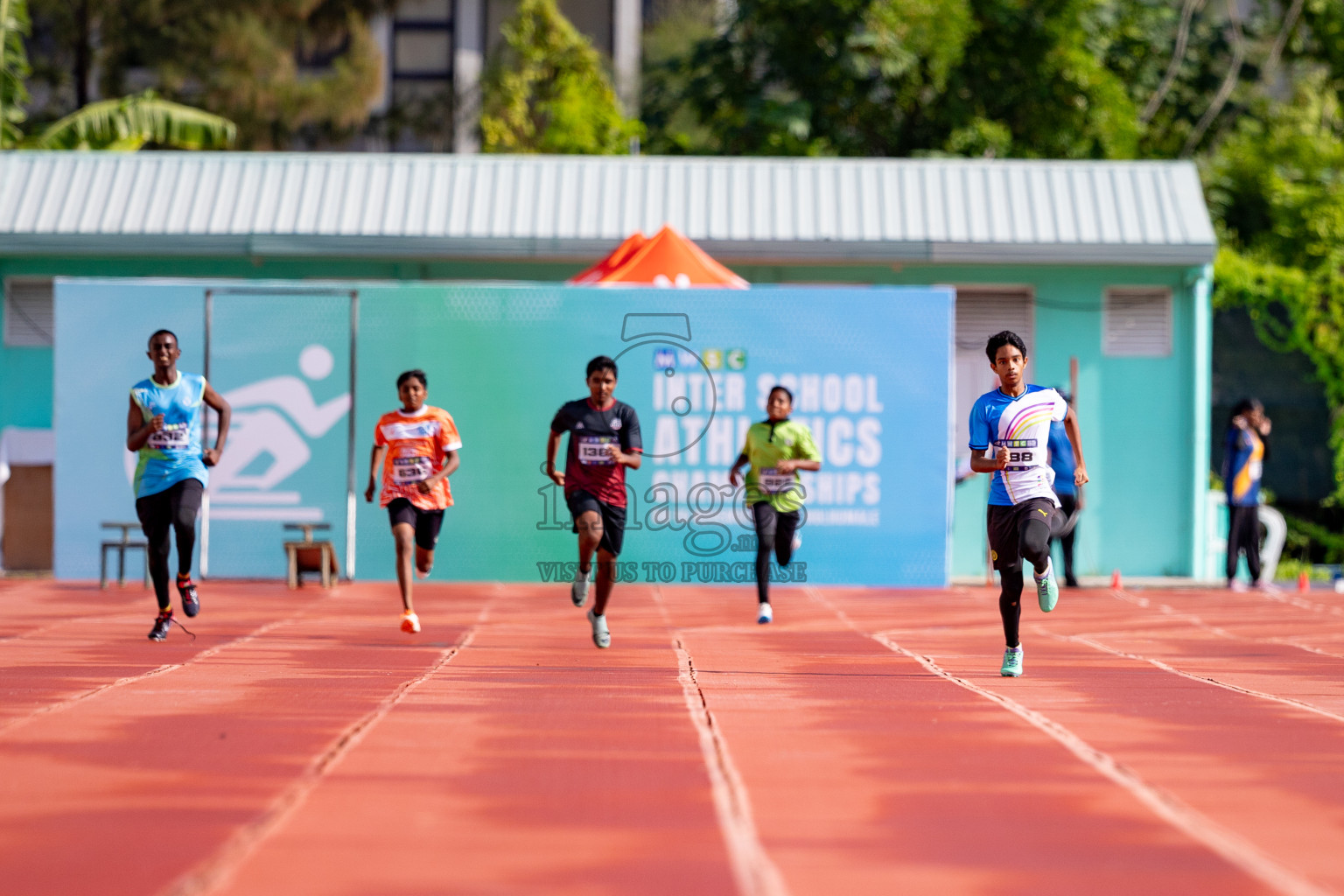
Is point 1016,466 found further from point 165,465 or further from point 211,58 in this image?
point 211,58

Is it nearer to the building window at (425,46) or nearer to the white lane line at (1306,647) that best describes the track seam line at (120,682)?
the white lane line at (1306,647)

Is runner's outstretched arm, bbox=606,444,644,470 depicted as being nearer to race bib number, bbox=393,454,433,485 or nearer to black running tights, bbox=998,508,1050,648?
race bib number, bbox=393,454,433,485

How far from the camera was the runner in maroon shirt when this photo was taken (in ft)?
32.9

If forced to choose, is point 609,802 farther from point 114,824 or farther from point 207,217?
point 207,217

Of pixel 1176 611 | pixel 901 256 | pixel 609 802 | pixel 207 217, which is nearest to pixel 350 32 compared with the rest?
pixel 207 217

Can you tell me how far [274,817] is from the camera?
514cm

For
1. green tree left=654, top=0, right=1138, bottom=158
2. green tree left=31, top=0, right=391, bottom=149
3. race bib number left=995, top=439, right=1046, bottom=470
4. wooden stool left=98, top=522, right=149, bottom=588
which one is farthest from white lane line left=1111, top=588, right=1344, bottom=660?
green tree left=31, top=0, right=391, bottom=149

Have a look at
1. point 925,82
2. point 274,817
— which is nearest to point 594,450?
point 274,817

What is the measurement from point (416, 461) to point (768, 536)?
9.89ft

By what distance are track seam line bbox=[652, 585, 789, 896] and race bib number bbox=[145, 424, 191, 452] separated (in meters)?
4.20

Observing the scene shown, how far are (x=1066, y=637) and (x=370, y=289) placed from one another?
7.42 meters

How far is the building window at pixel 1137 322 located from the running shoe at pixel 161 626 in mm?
11456

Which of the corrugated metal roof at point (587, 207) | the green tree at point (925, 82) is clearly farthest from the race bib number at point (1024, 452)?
the green tree at point (925, 82)

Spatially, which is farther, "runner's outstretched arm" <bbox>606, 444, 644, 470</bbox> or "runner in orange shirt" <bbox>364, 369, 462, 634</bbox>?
"runner in orange shirt" <bbox>364, 369, 462, 634</bbox>
